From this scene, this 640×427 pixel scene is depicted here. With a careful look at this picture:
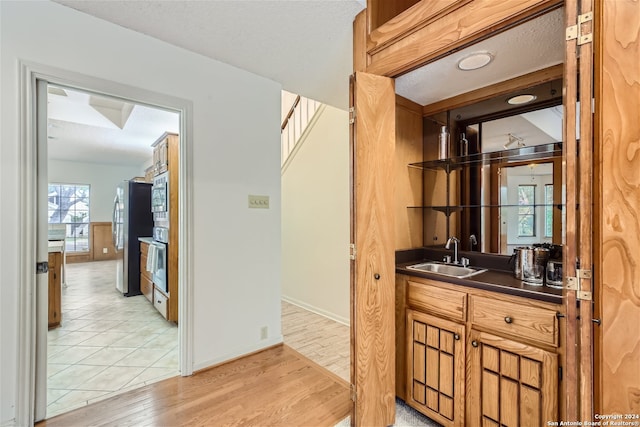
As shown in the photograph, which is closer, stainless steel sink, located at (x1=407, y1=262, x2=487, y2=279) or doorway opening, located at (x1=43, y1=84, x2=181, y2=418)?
stainless steel sink, located at (x1=407, y1=262, x2=487, y2=279)

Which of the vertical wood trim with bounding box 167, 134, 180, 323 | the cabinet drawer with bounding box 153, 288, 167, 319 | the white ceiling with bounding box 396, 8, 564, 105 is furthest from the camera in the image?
the cabinet drawer with bounding box 153, 288, 167, 319

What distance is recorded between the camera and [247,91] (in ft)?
8.32

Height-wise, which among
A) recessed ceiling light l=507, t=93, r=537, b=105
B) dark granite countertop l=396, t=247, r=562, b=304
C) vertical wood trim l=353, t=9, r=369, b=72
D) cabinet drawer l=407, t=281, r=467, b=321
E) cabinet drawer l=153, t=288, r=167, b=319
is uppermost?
vertical wood trim l=353, t=9, r=369, b=72

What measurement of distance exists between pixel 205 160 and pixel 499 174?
2.26 m

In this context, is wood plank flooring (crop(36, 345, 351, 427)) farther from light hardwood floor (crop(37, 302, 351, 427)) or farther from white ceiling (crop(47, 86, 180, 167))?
white ceiling (crop(47, 86, 180, 167))

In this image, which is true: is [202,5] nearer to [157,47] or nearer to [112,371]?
[157,47]

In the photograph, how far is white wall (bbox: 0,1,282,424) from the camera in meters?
1.58

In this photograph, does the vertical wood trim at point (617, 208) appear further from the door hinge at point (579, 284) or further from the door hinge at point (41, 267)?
the door hinge at point (41, 267)

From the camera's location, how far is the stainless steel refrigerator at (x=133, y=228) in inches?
167

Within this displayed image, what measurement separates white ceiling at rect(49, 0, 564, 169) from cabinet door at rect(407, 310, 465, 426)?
1.61 m

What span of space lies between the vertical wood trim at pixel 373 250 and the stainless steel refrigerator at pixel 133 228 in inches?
156

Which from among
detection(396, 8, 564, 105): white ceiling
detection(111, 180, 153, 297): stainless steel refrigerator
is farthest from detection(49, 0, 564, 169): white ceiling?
detection(111, 180, 153, 297): stainless steel refrigerator

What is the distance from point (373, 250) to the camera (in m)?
1.64

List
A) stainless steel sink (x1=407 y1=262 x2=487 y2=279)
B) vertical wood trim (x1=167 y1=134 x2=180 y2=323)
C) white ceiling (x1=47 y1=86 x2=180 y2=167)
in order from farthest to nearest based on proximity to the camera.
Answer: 1. white ceiling (x1=47 y1=86 x2=180 y2=167)
2. vertical wood trim (x1=167 y1=134 x2=180 y2=323)
3. stainless steel sink (x1=407 y1=262 x2=487 y2=279)
